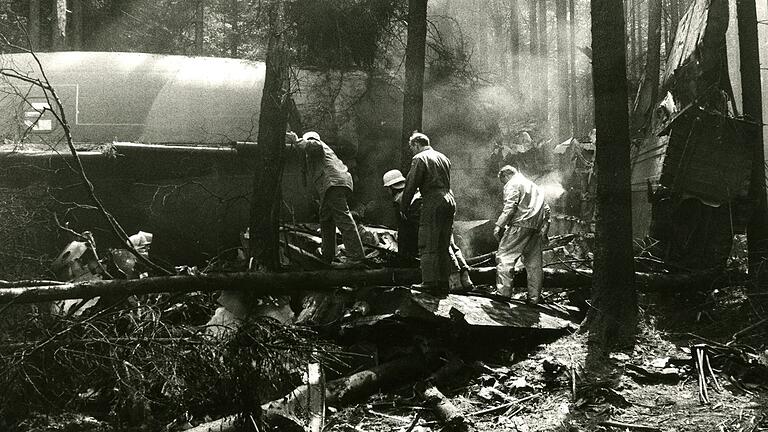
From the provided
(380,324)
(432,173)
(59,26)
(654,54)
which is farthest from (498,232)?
Answer: (59,26)

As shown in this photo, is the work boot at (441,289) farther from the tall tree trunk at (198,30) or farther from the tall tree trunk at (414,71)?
the tall tree trunk at (198,30)

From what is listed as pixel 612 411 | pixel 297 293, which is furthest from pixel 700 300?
pixel 297 293

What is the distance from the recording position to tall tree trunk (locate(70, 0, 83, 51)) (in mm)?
21500

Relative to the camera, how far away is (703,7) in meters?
9.72

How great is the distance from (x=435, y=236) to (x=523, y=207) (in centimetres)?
152

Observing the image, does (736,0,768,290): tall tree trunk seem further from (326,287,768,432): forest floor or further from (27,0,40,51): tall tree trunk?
(27,0,40,51): tall tree trunk

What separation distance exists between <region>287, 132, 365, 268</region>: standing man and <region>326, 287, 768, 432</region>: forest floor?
2.58 metres

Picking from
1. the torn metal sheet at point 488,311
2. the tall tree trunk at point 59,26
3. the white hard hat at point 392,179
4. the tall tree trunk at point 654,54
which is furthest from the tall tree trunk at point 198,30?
the torn metal sheet at point 488,311

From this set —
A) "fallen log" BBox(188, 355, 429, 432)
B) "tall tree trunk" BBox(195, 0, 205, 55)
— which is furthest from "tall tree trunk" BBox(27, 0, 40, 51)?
"fallen log" BBox(188, 355, 429, 432)

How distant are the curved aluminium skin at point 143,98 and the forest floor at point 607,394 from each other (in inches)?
268

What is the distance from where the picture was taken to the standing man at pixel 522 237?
8.69 metres

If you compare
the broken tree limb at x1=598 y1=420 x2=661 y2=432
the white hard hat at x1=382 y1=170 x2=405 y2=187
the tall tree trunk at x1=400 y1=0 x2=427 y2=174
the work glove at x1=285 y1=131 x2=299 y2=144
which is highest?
the tall tree trunk at x1=400 y1=0 x2=427 y2=174

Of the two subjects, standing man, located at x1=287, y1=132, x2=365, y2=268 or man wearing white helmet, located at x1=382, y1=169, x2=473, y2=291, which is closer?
man wearing white helmet, located at x1=382, y1=169, x2=473, y2=291

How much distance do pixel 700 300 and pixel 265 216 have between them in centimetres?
579
